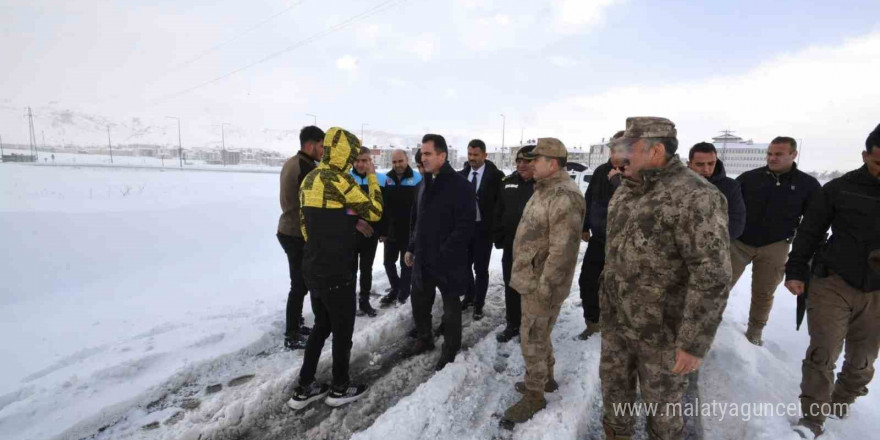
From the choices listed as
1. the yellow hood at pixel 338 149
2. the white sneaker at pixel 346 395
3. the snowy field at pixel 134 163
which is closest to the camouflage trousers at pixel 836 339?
the white sneaker at pixel 346 395

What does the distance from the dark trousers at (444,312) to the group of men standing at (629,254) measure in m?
0.02

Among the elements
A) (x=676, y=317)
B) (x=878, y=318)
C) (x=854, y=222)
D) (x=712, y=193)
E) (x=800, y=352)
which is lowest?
(x=800, y=352)

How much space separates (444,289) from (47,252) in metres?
7.68

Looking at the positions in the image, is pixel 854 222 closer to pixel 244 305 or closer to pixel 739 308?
pixel 739 308

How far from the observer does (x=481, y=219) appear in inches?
195

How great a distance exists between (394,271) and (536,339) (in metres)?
2.91

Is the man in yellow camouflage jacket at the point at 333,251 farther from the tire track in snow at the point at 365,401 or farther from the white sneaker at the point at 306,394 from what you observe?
the tire track in snow at the point at 365,401

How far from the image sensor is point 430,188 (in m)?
3.63

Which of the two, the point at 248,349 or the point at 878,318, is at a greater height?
the point at 878,318

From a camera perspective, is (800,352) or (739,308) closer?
(800,352)

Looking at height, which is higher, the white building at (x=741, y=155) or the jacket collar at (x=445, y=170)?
the white building at (x=741, y=155)

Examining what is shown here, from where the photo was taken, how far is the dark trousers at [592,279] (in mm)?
4152

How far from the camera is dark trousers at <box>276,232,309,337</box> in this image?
4023mm

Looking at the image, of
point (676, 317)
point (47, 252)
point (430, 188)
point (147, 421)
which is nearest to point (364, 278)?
point (430, 188)
